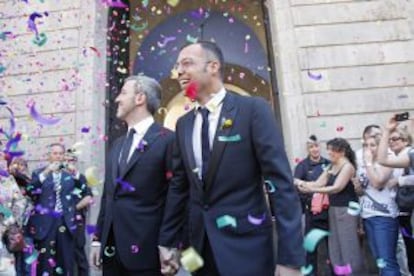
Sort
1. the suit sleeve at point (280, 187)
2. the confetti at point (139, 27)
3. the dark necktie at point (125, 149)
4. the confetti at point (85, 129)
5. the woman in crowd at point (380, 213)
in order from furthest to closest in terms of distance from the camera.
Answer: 1. the confetti at point (139, 27)
2. the confetti at point (85, 129)
3. the woman in crowd at point (380, 213)
4. the dark necktie at point (125, 149)
5. the suit sleeve at point (280, 187)

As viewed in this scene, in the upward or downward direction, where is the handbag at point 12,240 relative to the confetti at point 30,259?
upward

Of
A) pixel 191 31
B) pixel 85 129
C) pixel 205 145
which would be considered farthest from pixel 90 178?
pixel 191 31

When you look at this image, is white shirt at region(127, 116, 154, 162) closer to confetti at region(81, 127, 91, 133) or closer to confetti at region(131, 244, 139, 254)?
confetti at region(131, 244, 139, 254)

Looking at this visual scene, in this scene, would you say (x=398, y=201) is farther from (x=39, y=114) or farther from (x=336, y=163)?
(x=39, y=114)

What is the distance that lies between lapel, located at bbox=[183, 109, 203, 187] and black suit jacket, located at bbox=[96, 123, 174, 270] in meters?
0.47

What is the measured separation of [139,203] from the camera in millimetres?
3244

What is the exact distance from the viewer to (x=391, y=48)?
7.71m

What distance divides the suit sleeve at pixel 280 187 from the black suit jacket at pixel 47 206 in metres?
3.99

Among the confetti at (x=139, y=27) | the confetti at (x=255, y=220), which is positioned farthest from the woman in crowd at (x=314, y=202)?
the confetti at (x=139, y=27)

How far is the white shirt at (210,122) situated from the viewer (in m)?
2.70

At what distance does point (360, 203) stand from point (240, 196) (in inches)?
127

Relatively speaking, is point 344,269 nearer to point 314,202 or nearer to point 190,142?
point 314,202

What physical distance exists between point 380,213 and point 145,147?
285cm

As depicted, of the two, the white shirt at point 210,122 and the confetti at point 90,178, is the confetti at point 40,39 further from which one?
the white shirt at point 210,122
